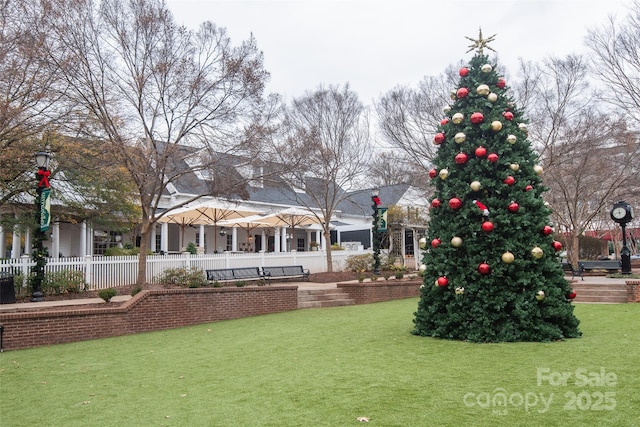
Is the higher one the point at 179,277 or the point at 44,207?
the point at 44,207

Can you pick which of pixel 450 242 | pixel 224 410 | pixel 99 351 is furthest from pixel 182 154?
pixel 224 410

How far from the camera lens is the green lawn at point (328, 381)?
14.7 ft

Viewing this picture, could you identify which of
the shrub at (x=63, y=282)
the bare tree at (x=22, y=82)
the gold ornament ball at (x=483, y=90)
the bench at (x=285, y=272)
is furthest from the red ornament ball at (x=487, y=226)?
the shrub at (x=63, y=282)

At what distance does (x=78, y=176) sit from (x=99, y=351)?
10.0m

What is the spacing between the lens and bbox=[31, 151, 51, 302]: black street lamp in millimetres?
11664

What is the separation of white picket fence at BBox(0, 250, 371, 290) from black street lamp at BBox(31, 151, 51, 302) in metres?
0.61

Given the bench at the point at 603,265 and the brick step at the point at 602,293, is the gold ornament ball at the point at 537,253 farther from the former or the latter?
the bench at the point at 603,265

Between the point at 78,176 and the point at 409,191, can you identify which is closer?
the point at 78,176

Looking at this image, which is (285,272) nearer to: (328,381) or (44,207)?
(44,207)

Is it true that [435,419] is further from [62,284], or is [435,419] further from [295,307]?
[62,284]

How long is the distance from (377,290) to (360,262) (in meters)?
6.94

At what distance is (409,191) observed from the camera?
30172 mm

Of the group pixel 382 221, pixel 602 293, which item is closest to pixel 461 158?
pixel 602 293

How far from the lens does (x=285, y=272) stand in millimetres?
19953
